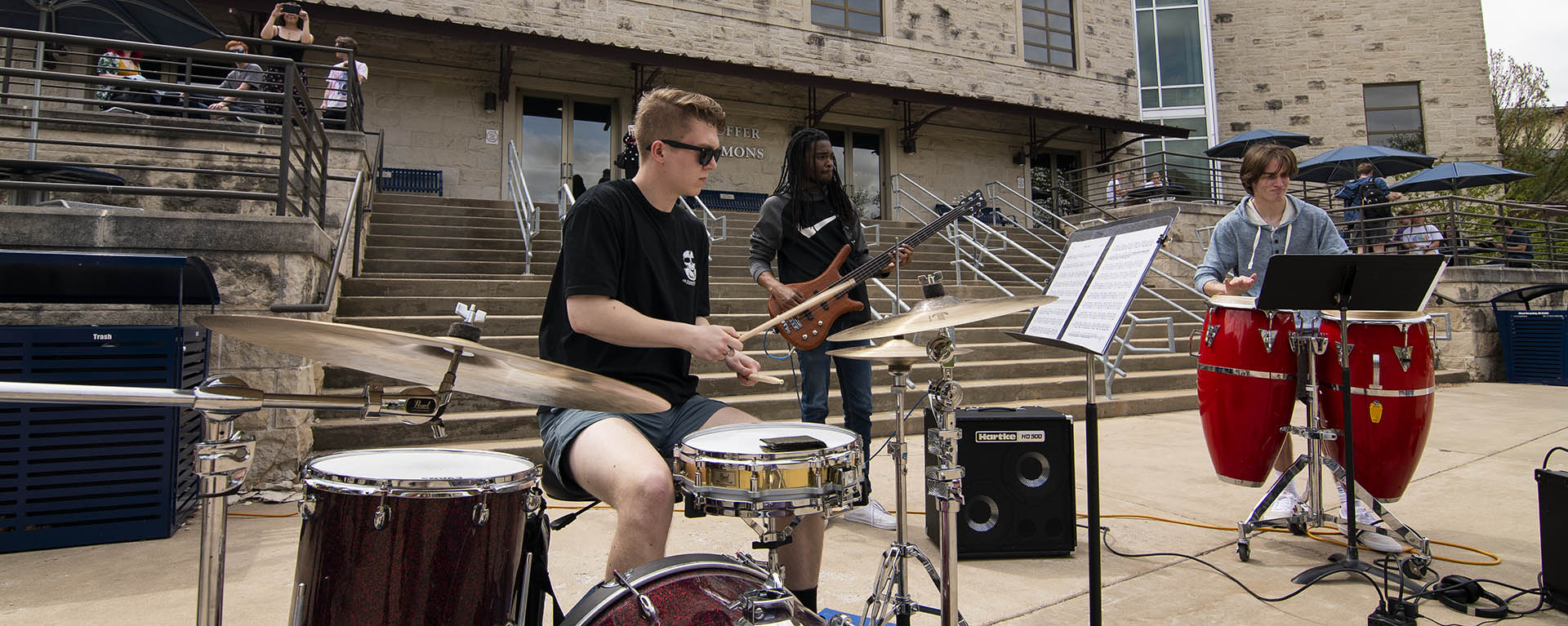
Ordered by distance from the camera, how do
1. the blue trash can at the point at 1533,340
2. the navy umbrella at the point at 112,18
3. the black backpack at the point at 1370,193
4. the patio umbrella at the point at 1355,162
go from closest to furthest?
the navy umbrella at the point at 112,18, the blue trash can at the point at 1533,340, the black backpack at the point at 1370,193, the patio umbrella at the point at 1355,162

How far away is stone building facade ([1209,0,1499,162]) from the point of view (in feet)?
66.5

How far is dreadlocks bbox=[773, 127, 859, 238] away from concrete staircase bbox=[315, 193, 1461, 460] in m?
0.80

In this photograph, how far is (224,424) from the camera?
1.50 meters

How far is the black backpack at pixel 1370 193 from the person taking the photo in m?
11.7

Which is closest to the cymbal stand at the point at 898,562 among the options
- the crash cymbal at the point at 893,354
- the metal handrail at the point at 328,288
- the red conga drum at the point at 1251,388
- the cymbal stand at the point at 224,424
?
the crash cymbal at the point at 893,354

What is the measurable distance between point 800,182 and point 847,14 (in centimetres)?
1331

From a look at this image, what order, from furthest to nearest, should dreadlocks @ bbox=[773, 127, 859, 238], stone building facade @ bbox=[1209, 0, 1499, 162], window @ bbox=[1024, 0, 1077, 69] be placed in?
stone building facade @ bbox=[1209, 0, 1499, 162]
window @ bbox=[1024, 0, 1077, 69]
dreadlocks @ bbox=[773, 127, 859, 238]

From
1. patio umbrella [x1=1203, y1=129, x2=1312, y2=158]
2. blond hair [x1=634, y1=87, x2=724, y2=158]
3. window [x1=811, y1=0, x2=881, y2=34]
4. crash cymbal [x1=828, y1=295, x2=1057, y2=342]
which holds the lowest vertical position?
crash cymbal [x1=828, y1=295, x2=1057, y2=342]

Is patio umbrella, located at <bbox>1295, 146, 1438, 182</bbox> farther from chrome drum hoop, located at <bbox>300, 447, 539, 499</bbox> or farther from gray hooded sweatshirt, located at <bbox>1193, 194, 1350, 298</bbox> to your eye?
chrome drum hoop, located at <bbox>300, 447, 539, 499</bbox>

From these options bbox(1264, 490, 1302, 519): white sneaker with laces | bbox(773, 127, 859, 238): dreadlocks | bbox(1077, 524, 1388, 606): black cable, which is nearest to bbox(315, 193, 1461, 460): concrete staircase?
bbox(773, 127, 859, 238): dreadlocks

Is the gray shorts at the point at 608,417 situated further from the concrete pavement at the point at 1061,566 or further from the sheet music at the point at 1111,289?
the sheet music at the point at 1111,289

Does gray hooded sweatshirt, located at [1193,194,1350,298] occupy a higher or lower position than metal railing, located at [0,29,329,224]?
A: lower

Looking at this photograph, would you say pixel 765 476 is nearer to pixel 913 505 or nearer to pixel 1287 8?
pixel 913 505

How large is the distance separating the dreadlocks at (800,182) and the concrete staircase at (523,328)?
797 millimetres
